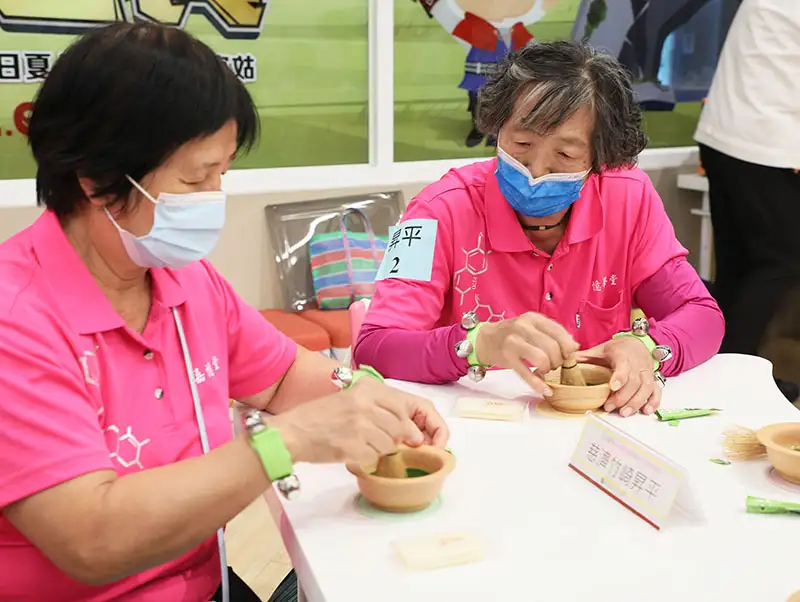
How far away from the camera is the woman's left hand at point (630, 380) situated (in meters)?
1.43

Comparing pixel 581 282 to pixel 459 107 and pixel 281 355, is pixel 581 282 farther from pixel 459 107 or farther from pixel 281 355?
pixel 459 107

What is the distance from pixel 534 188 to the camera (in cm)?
173

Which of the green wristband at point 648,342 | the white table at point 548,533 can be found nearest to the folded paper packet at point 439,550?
the white table at point 548,533

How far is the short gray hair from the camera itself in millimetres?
1703

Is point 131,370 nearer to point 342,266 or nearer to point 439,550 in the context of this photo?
point 439,550

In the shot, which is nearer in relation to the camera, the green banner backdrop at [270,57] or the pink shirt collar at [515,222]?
the pink shirt collar at [515,222]

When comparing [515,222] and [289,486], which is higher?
[515,222]

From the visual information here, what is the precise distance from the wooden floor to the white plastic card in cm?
108

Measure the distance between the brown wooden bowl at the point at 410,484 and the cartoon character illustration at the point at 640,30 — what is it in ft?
11.1

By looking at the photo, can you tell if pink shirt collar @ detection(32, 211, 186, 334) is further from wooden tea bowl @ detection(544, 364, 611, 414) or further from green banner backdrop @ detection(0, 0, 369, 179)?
green banner backdrop @ detection(0, 0, 369, 179)

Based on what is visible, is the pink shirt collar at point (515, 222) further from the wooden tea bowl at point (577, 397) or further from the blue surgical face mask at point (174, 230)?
the blue surgical face mask at point (174, 230)

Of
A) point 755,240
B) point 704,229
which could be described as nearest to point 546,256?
point 755,240

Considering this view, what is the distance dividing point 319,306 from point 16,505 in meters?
2.60

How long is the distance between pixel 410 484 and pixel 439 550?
0.32 feet
